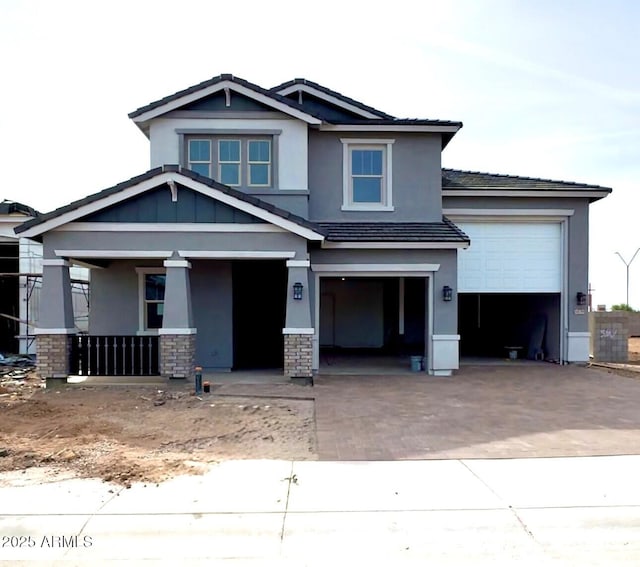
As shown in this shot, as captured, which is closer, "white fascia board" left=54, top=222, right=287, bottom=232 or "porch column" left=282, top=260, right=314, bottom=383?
"white fascia board" left=54, top=222, right=287, bottom=232

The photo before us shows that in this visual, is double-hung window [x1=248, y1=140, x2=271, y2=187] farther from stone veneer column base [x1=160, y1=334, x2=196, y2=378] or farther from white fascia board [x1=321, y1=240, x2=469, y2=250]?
stone veneer column base [x1=160, y1=334, x2=196, y2=378]

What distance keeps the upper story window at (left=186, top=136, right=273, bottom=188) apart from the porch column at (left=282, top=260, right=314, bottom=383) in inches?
126

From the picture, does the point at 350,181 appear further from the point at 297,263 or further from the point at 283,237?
the point at 297,263

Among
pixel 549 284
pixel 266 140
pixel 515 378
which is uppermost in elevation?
pixel 266 140

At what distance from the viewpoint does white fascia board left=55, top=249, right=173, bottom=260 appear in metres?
11.4

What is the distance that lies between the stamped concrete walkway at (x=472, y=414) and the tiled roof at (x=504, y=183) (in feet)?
18.1

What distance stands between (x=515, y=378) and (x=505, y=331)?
688cm

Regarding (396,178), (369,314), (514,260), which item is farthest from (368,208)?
(369,314)

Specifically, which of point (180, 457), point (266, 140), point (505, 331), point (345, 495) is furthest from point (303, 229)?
point (505, 331)

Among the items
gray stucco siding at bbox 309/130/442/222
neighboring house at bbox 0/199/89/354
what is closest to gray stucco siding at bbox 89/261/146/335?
neighboring house at bbox 0/199/89/354

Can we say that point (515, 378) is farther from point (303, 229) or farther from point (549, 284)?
point (303, 229)

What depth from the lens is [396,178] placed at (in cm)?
1430

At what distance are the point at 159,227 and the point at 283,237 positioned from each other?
2782 mm

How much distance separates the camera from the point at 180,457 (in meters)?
6.68
